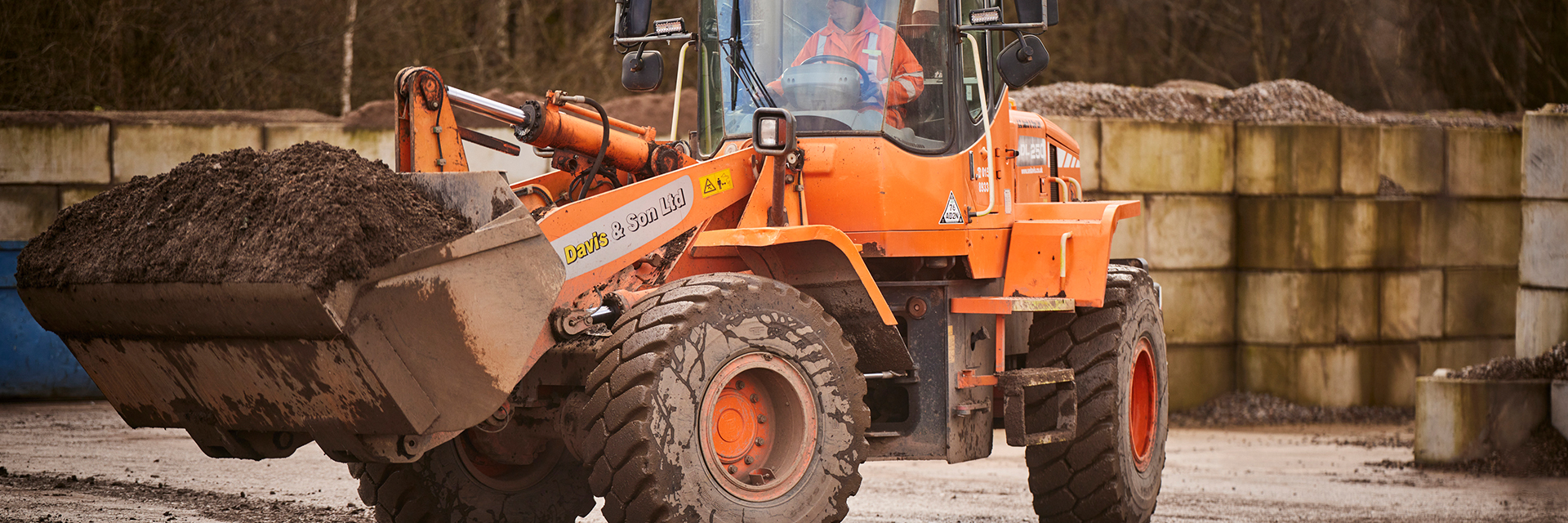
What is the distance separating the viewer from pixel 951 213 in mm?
6621

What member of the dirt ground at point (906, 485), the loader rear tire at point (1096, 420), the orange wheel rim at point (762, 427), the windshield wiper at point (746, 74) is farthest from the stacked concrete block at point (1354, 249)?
the orange wheel rim at point (762, 427)

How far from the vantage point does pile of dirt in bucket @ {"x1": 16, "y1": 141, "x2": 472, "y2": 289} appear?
182 inches

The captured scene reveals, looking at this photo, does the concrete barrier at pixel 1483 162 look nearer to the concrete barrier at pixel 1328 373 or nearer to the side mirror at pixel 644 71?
the concrete barrier at pixel 1328 373

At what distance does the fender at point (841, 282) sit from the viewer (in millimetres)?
5922

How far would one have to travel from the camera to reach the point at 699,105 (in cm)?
686

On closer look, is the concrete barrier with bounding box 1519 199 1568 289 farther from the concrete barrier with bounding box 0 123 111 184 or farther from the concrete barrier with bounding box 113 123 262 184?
the concrete barrier with bounding box 0 123 111 184

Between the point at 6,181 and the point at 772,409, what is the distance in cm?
956

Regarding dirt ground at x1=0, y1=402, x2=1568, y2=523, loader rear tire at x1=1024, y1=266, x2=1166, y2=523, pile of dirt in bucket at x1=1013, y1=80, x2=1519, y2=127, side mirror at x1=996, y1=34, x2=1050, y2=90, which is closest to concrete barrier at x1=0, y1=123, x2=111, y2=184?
dirt ground at x1=0, y1=402, x2=1568, y2=523

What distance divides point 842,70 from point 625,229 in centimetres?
130

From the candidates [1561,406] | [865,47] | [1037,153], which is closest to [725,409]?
[865,47]

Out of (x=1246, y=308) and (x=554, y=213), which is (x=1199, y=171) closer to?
(x=1246, y=308)

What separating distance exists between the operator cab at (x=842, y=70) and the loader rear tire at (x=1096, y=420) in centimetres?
127

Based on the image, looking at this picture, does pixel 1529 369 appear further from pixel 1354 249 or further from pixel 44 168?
pixel 44 168

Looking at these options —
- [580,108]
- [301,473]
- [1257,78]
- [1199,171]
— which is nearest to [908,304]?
[580,108]
